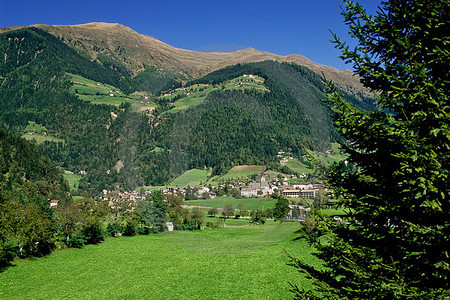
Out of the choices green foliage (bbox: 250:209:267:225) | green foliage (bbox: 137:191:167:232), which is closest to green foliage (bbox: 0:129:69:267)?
green foliage (bbox: 137:191:167:232)

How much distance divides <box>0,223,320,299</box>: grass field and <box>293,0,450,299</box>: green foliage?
2195 cm

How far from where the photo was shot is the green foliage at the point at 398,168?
221 inches

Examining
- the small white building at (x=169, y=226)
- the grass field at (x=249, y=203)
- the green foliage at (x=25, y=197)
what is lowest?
the small white building at (x=169, y=226)

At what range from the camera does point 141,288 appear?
103ft

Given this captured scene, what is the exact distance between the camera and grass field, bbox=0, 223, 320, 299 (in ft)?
96.8

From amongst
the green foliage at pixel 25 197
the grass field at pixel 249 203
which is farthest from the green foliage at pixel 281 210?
the green foliage at pixel 25 197

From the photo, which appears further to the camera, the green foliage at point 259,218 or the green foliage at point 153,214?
the green foliage at point 259,218

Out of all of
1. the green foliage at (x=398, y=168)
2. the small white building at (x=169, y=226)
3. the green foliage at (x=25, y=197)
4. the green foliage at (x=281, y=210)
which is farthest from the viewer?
the green foliage at (x=281, y=210)

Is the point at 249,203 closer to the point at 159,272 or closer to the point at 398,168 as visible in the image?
the point at 159,272

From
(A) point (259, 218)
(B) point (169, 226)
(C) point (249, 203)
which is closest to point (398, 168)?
(B) point (169, 226)

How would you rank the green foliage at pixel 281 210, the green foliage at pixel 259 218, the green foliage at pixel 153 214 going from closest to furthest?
1. the green foliage at pixel 153 214
2. the green foliage at pixel 259 218
3. the green foliage at pixel 281 210

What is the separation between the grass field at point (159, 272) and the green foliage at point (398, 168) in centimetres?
2195

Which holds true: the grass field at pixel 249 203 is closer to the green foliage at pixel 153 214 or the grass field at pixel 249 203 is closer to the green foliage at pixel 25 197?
the green foliage at pixel 153 214

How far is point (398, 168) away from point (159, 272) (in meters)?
37.6
